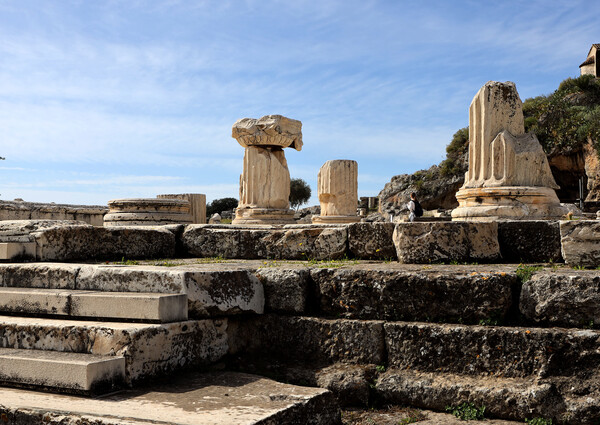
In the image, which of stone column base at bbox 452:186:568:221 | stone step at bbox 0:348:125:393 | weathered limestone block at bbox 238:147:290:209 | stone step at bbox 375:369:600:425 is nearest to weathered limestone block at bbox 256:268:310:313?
stone step at bbox 375:369:600:425

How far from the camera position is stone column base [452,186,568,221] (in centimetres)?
830

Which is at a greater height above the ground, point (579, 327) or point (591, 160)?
point (591, 160)

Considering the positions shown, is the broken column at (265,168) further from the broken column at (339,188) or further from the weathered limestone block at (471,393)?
the weathered limestone block at (471,393)

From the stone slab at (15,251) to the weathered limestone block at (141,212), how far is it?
7491 millimetres

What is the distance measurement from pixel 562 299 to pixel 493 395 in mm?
687

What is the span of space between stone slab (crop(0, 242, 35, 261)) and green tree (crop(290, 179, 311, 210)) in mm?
46234

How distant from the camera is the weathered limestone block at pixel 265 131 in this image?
12469 millimetres

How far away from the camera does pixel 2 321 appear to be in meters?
3.75

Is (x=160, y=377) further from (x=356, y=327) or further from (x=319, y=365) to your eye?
(x=356, y=327)

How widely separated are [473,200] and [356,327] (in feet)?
18.9

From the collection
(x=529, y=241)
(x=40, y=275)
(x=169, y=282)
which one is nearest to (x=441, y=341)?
(x=529, y=241)

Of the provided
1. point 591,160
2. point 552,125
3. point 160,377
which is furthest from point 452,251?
point 552,125

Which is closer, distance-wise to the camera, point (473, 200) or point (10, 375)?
point (10, 375)

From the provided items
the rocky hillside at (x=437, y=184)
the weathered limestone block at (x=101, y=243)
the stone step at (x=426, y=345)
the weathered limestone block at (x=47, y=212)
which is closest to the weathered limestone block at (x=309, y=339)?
the stone step at (x=426, y=345)
